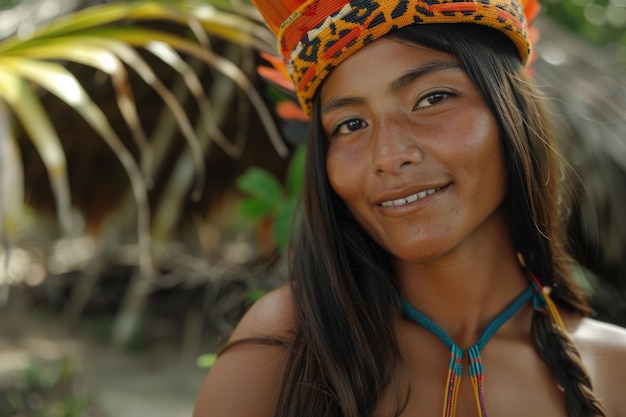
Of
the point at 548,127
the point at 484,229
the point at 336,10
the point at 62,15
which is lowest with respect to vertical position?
the point at 484,229

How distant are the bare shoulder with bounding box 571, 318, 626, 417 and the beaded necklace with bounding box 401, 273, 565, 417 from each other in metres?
0.08

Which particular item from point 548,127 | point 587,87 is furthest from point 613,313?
point 548,127

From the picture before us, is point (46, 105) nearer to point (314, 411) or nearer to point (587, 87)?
point (314, 411)

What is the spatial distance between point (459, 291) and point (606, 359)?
0.37 meters

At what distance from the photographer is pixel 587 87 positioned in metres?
2.96

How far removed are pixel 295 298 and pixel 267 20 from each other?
597 millimetres

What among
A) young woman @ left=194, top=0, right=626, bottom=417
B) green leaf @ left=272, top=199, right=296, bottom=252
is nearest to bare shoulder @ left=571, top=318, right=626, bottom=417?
young woman @ left=194, top=0, right=626, bottom=417

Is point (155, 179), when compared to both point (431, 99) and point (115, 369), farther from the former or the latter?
point (431, 99)

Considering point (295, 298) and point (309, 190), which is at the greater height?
point (309, 190)

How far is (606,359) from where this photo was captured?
1556mm

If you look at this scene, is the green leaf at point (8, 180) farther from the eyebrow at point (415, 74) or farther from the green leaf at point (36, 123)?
the eyebrow at point (415, 74)

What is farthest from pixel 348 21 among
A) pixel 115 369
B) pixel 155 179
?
pixel 115 369

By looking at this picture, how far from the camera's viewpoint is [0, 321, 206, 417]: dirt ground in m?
3.10

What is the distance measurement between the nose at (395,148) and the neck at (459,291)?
270 millimetres
